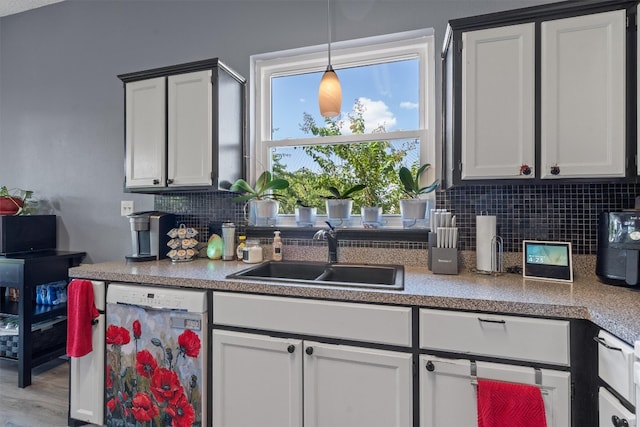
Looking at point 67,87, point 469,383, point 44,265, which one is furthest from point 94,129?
point 469,383

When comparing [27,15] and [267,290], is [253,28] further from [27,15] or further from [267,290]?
[27,15]

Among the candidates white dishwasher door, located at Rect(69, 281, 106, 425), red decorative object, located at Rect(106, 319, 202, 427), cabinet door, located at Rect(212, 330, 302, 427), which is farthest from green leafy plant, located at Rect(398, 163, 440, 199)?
white dishwasher door, located at Rect(69, 281, 106, 425)

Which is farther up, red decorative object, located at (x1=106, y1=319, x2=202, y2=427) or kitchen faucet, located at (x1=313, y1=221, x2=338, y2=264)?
kitchen faucet, located at (x1=313, y1=221, x2=338, y2=264)

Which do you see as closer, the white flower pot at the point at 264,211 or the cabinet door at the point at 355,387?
the cabinet door at the point at 355,387

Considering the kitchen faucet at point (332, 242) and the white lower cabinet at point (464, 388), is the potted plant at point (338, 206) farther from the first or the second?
the white lower cabinet at point (464, 388)

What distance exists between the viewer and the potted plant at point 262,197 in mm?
2129

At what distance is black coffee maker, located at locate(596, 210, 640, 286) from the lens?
50.8 inches

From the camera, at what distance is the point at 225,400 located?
1533mm

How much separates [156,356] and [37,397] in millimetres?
1223

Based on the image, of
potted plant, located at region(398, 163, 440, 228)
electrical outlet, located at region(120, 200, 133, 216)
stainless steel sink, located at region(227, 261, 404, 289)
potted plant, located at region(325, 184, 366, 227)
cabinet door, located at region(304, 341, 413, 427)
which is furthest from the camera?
electrical outlet, located at region(120, 200, 133, 216)

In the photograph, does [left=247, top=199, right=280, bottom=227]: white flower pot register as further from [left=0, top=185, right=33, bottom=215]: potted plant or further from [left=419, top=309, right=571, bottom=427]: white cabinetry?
[left=0, top=185, right=33, bottom=215]: potted plant

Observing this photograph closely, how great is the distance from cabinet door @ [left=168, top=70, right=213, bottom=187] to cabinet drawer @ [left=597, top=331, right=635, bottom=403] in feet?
6.39

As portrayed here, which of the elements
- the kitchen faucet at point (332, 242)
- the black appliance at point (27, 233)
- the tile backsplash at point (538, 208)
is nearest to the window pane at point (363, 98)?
the tile backsplash at point (538, 208)

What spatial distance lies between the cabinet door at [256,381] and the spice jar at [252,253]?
57cm
